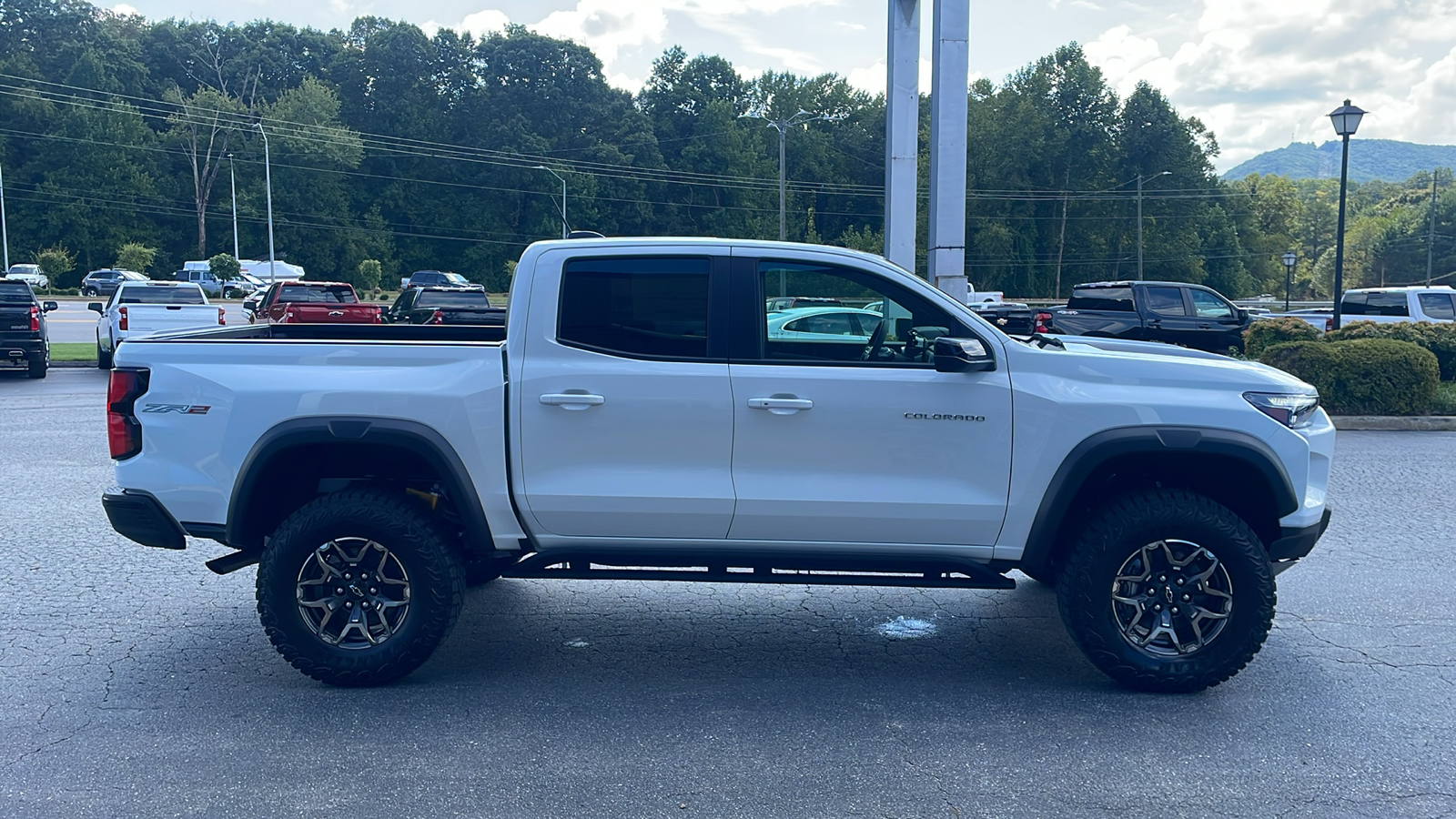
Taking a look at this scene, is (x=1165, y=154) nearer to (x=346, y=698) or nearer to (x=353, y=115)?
(x=353, y=115)

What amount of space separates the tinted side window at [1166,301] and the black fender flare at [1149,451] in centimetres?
1635

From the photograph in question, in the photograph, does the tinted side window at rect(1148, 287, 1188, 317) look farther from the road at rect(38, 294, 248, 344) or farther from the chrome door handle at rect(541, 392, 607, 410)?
the road at rect(38, 294, 248, 344)

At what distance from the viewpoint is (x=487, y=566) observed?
203 inches

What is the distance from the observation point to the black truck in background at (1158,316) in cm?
1984

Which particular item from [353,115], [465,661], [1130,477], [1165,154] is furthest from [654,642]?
[353,115]

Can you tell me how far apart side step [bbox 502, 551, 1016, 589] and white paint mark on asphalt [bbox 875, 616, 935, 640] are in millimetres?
783

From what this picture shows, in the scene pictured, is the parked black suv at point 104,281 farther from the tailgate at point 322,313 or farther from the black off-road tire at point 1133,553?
the black off-road tire at point 1133,553

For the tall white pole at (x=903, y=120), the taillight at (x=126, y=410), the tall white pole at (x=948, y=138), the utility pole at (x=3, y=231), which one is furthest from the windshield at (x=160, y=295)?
the utility pole at (x=3, y=231)

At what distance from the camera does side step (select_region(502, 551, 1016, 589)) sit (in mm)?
4754

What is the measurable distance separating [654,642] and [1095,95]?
8838 cm

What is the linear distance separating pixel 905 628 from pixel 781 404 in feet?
5.63

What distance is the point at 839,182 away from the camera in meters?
97.2

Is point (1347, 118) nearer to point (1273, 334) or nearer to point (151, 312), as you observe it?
point (1273, 334)

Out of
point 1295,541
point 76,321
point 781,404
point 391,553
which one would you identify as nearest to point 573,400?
point 781,404
